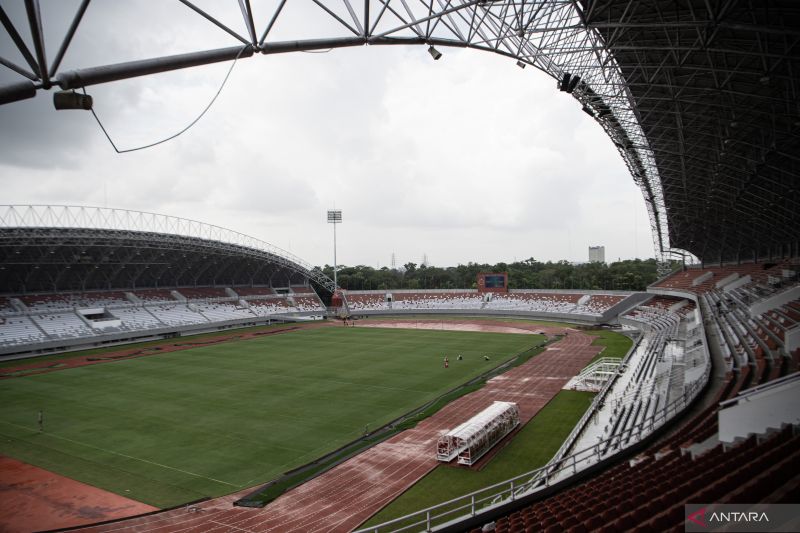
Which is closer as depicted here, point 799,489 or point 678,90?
point 799,489

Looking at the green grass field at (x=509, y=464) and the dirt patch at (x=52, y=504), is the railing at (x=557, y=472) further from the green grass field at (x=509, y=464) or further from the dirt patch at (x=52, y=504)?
the dirt patch at (x=52, y=504)

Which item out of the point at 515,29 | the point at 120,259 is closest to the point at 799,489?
the point at 515,29

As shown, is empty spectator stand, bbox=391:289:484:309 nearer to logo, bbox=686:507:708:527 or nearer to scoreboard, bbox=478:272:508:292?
scoreboard, bbox=478:272:508:292

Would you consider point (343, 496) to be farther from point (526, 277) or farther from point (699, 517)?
point (526, 277)

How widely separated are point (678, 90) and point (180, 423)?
2721 cm

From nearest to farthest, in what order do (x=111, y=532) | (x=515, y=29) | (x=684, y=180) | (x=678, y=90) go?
(x=111, y=532)
(x=515, y=29)
(x=678, y=90)
(x=684, y=180)

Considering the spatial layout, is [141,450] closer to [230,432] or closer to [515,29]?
[230,432]

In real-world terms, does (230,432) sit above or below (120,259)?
A: below

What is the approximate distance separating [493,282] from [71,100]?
7484cm

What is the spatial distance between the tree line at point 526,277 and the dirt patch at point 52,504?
82.2 metres

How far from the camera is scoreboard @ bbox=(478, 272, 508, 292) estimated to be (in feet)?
255

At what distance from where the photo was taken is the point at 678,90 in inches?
760

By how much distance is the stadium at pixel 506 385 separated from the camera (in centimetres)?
944

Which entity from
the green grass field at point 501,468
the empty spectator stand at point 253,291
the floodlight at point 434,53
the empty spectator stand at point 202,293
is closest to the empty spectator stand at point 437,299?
the empty spectator stand at point 253,291
